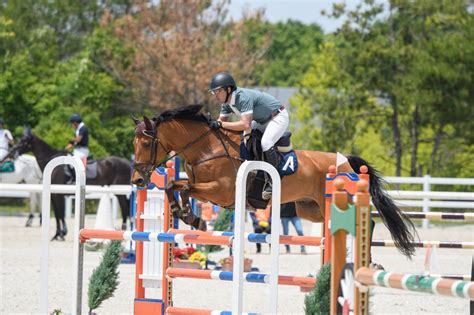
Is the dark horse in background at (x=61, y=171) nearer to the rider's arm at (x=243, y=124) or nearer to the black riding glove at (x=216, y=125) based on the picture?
the black riding glove at (x=216, y=125)

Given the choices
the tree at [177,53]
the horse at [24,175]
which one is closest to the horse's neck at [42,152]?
the horse at [24,175]

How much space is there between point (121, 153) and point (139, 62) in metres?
3.35

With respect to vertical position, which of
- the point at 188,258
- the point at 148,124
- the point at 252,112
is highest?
the point at 252,112

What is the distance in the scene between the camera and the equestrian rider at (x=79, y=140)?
17.1m

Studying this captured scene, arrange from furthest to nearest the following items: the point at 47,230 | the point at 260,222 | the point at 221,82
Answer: the point at 260,222 < the point at 221,82 < the point at 47,230

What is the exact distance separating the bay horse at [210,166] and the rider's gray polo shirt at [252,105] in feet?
0.95

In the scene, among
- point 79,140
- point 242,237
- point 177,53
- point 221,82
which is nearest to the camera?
point 242,237

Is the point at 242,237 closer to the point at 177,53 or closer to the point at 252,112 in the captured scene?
the point at 252,112

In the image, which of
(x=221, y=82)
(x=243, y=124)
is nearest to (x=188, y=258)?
(x=243, y=124)

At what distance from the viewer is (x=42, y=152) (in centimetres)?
1761

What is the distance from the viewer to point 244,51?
115 ft

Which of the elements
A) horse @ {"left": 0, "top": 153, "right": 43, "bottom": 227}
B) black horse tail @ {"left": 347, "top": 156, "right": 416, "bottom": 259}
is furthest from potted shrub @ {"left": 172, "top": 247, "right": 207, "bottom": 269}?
horse @ {"left": 0, "top": 153, "right": 43, "bottom": 227}

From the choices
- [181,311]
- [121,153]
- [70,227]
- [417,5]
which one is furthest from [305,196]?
[121,153]

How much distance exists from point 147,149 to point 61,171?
9.49 meters
